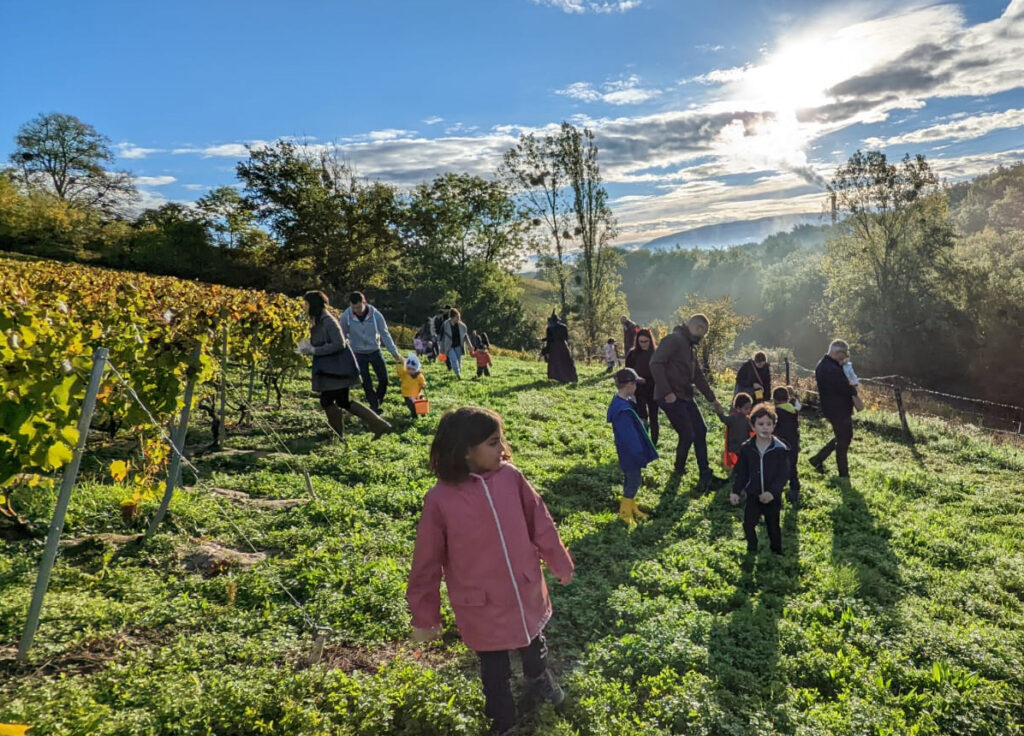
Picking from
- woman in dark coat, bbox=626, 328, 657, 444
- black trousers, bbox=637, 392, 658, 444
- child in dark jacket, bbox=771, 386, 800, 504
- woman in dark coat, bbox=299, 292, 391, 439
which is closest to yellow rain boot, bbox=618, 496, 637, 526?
child in dark jacket, bbox=771, 386, 800, 504

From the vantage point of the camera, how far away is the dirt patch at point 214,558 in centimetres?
503

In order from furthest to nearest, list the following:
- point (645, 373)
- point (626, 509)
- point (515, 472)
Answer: point (645, 373)
point (626, 509)
point (515, 472)

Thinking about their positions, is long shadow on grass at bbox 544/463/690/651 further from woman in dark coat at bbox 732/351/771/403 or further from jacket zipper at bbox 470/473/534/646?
woman in dark coat at bbox 732/351/771/403

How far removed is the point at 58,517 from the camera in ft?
12.8

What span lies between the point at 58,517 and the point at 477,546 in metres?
3.03

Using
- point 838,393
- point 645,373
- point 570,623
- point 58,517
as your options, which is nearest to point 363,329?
→ point 645,373

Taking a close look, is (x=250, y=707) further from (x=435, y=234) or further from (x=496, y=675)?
(x=435, y=234)

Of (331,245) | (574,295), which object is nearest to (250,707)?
(574,295)

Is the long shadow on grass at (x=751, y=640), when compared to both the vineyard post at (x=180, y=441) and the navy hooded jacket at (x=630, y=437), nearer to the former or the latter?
the navy hooded jacket at (x=630, y=437)

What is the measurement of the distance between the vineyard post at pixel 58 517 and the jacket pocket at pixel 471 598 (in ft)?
8.97

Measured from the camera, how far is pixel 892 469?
34.1ft

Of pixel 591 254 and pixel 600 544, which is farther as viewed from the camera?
pixel 591 254

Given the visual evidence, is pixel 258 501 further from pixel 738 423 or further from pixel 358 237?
pixel 358 237

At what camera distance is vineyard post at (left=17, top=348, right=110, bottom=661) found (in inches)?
144
